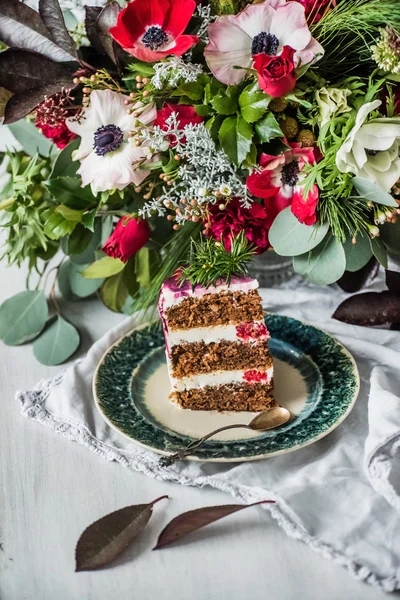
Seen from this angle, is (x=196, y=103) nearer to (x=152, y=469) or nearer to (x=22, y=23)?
(x=22, y=23)

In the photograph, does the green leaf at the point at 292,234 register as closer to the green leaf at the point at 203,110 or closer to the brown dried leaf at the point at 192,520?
the green leaf at the point at 203,110

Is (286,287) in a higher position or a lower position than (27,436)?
lower

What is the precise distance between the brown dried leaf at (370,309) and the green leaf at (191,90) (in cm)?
48

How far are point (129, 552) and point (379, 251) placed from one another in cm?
59

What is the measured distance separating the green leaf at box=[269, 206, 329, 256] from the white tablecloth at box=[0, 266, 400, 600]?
38 centimetres

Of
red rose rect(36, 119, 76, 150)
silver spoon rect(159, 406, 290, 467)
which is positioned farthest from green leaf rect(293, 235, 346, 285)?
red rose rect(36, 119, 76, 150)

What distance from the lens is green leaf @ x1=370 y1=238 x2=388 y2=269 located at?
1182 millimetres

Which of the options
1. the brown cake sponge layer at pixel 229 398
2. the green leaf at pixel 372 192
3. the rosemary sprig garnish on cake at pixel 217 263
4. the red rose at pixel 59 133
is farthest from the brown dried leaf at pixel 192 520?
the red rose at pixel 59 133

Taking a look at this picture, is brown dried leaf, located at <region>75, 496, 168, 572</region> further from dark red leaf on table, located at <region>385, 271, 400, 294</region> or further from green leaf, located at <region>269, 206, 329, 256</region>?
dark red leaf on table, located at <region>385, 271, 400, 294</region>

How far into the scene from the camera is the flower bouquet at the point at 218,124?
1.06 m

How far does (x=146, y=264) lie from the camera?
4.59 ft

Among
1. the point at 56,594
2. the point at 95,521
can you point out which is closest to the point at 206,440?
the point at 95,521

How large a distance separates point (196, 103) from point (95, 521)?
24.1 inches

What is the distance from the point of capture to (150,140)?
1.15 metres
